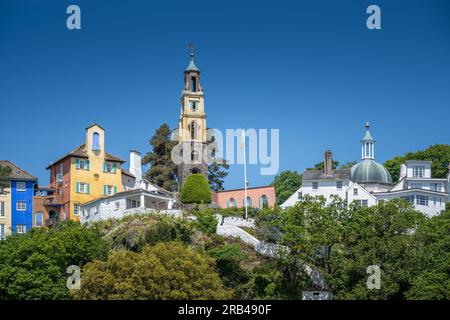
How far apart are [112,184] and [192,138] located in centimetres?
1158

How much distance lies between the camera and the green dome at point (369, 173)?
4237 inches

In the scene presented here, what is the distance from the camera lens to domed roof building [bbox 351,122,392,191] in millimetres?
106938

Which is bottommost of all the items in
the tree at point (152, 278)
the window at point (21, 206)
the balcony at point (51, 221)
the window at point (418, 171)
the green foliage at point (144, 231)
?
the tree at point (152, 278)

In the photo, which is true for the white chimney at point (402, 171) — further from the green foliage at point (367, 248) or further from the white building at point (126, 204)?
the green foliage at point (367, 248)

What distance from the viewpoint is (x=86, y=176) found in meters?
99.9

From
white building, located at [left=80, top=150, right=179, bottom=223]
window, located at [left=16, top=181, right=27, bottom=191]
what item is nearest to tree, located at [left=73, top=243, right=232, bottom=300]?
white building, located at [left=80, top=150, right=179, bottom=223]

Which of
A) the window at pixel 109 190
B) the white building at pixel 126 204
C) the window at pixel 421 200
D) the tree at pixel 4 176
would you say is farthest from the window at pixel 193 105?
the window at pixel 421 200

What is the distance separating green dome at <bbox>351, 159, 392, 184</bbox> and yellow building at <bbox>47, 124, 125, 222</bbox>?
25.0 metres

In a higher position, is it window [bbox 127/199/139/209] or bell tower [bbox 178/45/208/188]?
bell tower [bbox 178/45/208/188]

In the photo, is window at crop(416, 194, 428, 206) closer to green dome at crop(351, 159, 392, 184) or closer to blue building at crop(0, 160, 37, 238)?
green dome at crop(351, 159, 392, 184)

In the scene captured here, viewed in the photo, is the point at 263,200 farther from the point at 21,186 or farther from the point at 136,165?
the point at 21,186

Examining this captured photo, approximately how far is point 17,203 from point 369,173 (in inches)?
1439
